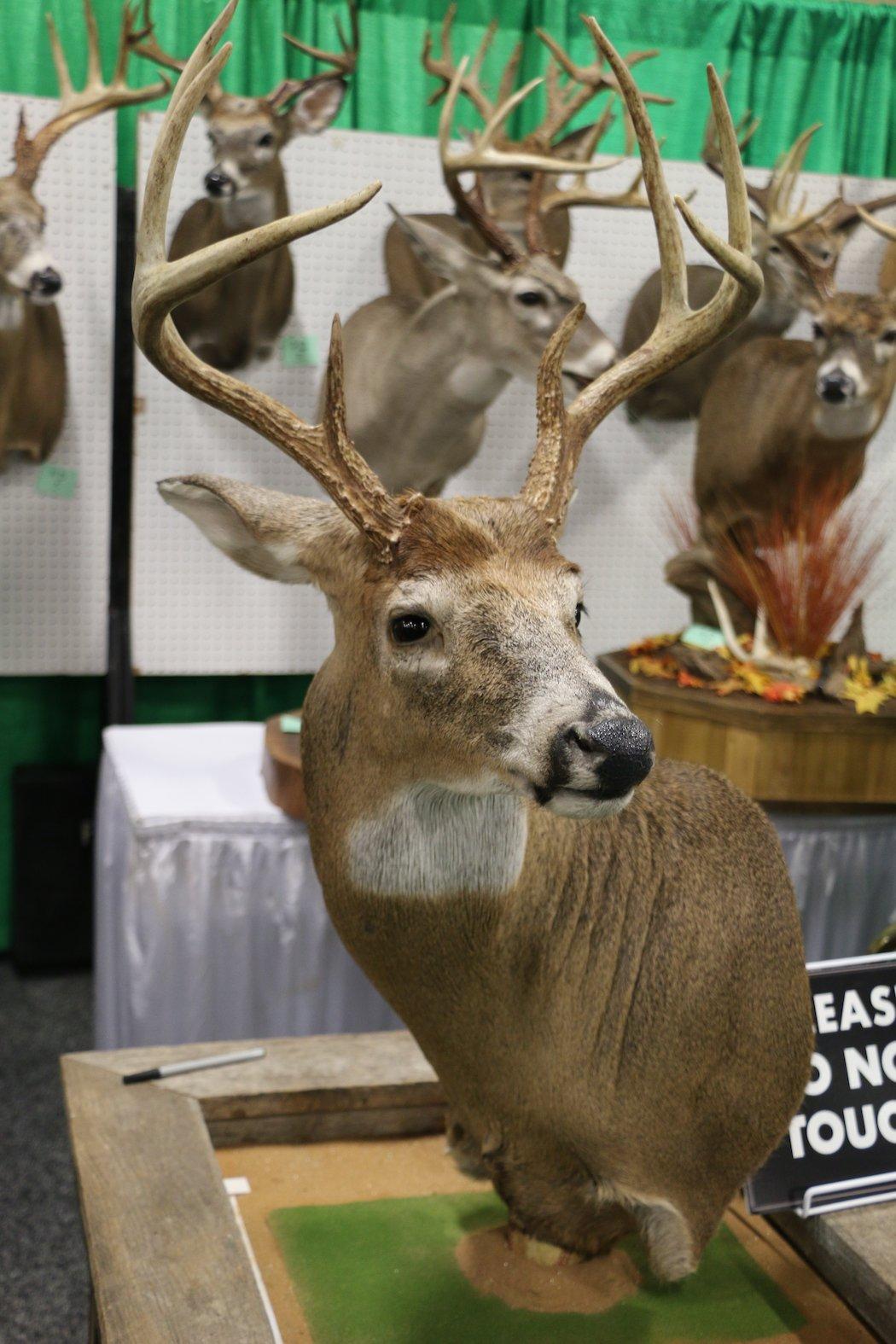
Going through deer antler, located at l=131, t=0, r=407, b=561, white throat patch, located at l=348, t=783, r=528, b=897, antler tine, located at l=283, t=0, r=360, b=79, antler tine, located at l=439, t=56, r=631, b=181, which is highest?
antler tine, located at l=283, t=0, r=360, b=79

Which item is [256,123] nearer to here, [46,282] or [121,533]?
[46,282]

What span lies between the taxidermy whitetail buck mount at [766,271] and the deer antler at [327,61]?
874 millimetres

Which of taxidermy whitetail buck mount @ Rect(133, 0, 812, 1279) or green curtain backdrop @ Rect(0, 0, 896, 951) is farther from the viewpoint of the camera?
green curtain backdrop @ Rect(0, 0, 896, 951)

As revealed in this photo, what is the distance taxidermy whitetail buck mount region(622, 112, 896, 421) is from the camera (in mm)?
2875

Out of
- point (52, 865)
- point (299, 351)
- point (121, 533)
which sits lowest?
point (52, 865)

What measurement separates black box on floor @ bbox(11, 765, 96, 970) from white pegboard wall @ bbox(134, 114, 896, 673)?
1.83 ft

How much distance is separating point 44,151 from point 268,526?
6.33 feet

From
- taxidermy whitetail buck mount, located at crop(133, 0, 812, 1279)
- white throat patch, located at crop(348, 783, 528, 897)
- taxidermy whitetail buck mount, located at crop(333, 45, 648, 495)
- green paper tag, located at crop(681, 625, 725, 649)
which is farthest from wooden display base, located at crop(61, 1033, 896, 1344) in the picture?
taxidermy whitetail buck mount, located at crop(333, 45, 648, 495)

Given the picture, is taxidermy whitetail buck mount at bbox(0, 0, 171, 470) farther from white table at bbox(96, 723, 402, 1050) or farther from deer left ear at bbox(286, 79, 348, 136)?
white table at bbox(96, 723, 402, 1050)

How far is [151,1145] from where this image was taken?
4.54 feet

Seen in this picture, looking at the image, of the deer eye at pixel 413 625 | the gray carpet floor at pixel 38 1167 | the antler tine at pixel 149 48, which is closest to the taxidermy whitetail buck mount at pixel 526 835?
the deer eye at pixel 413 625

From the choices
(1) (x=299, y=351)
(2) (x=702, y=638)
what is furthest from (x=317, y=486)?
(2) (x=702, y=638)

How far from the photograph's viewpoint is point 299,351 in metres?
2.97

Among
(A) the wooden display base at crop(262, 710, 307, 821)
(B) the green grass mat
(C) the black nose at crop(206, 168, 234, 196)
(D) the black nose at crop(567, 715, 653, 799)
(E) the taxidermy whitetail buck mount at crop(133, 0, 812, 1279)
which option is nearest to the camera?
(D) the black nose at crop(567, 715, 653, 799)
